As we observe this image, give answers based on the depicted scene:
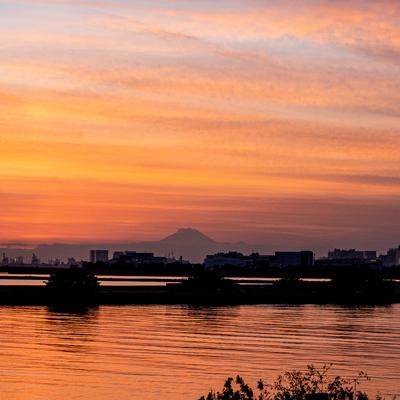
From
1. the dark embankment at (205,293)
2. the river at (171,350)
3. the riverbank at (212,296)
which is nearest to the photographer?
the river at (171,350)

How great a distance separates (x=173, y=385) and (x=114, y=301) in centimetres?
8389

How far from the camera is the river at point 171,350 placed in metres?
55.1

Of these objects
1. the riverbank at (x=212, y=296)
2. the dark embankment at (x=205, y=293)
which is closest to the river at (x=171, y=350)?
the riverbank at (x=212, y=296)

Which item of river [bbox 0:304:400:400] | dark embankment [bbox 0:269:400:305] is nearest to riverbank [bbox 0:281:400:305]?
dark embankment [bbox 0:269:400:305]

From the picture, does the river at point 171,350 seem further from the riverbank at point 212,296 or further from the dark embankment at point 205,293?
the dark embankment at point 205,293

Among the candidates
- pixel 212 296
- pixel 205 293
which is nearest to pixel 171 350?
pixel 212 296

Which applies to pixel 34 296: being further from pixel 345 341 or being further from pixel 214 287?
pixel 345 341

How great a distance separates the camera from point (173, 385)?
5503 centimetres

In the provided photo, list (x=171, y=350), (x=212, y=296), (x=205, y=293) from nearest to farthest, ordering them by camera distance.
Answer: (x=171, y=350), (x=212, y=296), (x=205, y=293)

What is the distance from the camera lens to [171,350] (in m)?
72.9

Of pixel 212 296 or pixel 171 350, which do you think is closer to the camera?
pixel 171 350

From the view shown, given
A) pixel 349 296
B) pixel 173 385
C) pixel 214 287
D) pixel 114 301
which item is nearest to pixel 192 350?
pixel 173 385

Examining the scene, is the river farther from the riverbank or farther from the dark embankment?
the dark embankment

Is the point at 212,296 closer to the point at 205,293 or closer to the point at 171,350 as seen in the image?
the point at 205,293
